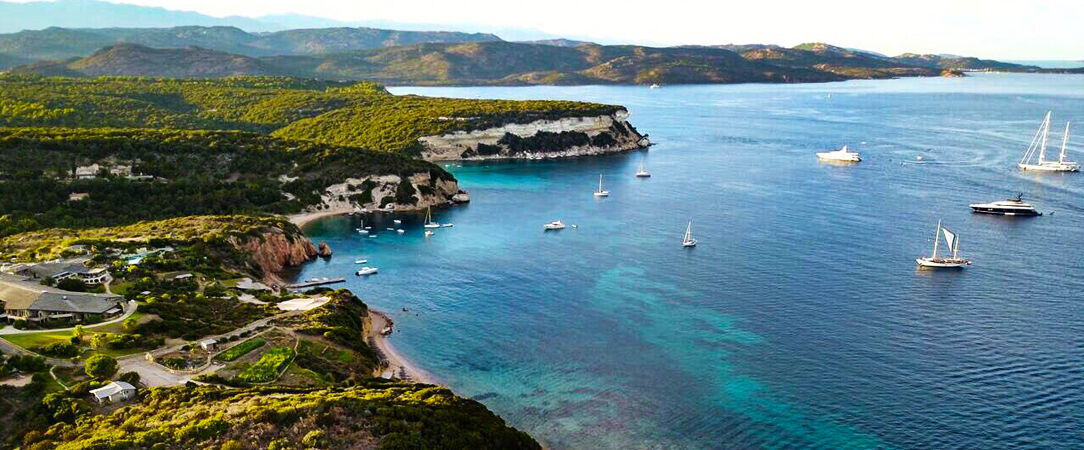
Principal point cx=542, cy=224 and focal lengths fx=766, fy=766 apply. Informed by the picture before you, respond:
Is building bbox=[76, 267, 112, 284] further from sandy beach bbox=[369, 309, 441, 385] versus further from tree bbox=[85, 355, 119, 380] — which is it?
sandy beach bbox=[369, 309, 441, 385]

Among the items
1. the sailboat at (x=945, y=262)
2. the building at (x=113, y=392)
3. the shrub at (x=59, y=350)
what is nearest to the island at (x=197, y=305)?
the building at (x=113, y=392)

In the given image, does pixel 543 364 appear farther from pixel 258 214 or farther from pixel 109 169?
pixel 109 169

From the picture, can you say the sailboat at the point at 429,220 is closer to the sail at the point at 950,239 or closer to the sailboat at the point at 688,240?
the sailboat at the point at 688,240

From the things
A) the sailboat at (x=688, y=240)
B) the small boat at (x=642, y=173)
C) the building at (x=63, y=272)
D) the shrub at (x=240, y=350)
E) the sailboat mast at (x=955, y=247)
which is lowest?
the sailboat at (x=688, y=240)

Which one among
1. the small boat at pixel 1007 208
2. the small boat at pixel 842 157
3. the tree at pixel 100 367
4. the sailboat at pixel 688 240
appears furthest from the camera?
the small boat at pixel 842 157

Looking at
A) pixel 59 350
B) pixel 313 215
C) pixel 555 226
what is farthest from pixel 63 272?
pixel 555 226

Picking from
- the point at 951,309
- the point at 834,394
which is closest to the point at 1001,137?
the point at 951,309

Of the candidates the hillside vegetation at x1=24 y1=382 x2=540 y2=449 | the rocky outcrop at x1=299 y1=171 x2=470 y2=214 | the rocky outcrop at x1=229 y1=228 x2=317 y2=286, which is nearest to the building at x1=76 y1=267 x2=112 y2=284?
the rocky outcrop at x1=229 y1=228 x2=317 y2=286
